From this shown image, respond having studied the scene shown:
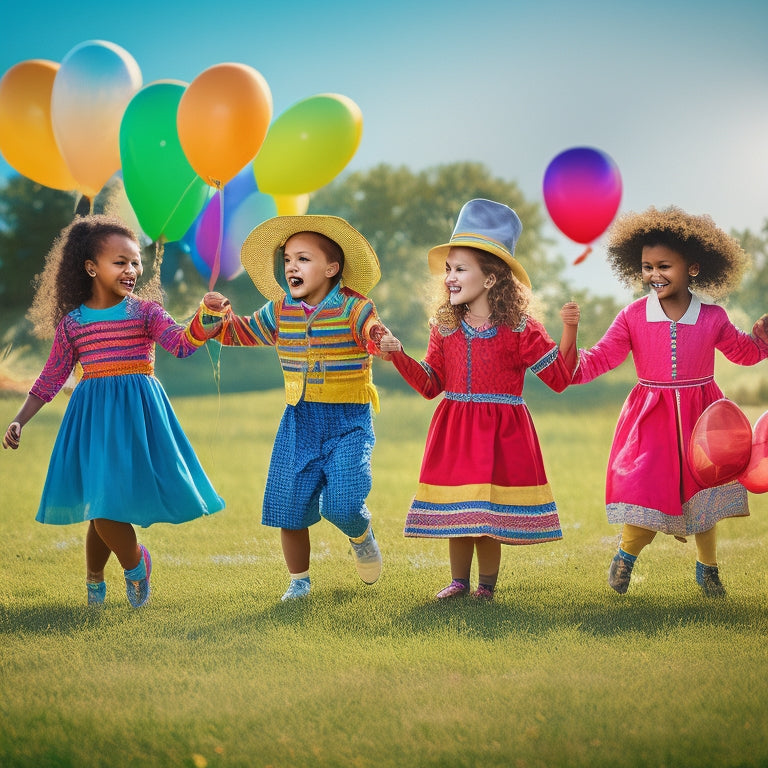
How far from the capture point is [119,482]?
3.88 meters

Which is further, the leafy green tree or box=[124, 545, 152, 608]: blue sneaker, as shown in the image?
the leafy green tree

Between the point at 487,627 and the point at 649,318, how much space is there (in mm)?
1355

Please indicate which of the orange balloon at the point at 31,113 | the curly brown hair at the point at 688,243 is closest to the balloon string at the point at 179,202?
the orange balloon at the point at 31,113

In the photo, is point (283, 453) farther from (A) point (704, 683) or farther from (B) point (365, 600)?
(A) point (704, 683)

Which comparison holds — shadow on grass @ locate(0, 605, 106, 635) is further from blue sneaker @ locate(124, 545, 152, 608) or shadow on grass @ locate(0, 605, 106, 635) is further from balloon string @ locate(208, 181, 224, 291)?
balloon string @ locate(208, 181, 224, 291)

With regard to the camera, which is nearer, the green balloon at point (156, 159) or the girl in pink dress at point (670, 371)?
the girl in pink dress at point (670, 371)

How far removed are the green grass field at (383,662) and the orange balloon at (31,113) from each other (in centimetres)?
190

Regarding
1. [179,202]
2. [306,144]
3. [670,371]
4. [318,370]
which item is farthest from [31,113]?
[670,371]

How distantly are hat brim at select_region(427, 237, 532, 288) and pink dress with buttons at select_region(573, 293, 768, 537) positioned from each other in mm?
389

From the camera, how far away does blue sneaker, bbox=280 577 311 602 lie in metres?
4.06

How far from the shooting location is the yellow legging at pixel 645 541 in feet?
13.0

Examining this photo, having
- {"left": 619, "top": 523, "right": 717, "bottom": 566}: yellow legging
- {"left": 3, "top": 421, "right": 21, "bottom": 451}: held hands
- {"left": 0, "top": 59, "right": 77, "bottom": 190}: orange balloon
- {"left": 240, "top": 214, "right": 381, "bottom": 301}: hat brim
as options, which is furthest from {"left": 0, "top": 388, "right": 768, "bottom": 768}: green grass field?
{"left": 0, "top": 59, "right": 77, "bottom": 190}: orange balloon

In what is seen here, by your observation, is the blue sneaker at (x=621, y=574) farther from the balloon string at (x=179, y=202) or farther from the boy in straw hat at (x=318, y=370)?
the balloon string at (x=179, y=202)


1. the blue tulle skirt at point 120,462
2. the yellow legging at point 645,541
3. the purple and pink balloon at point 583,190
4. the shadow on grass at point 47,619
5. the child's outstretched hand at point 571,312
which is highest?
the purple and pink balloon at point 583,190
